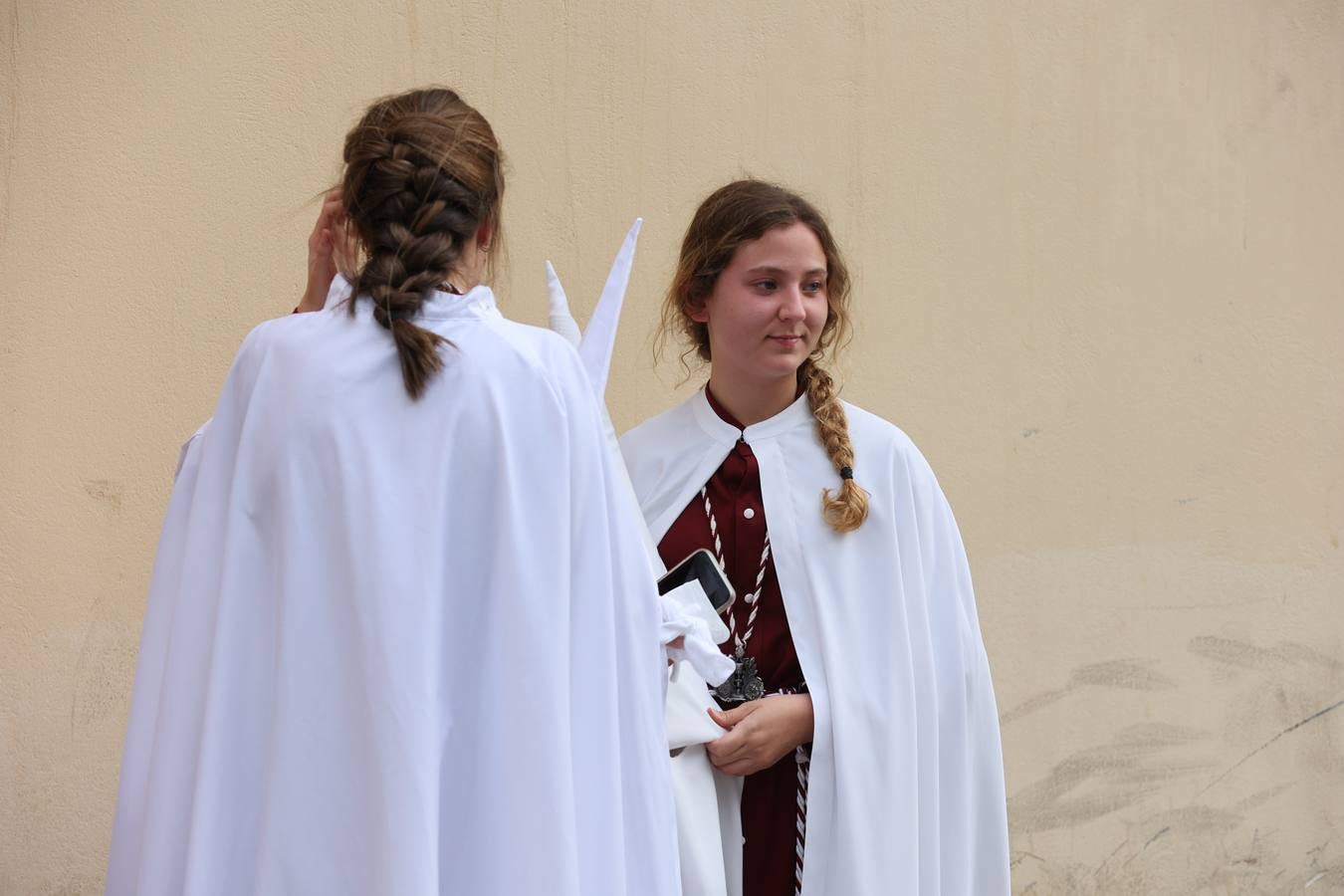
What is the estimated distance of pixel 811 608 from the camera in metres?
3.10

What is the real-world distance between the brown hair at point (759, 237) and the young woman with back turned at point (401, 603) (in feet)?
2.61

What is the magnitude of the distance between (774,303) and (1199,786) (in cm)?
290

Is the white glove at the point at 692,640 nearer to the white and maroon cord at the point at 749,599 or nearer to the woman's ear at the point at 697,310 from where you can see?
the white and maroon cord at the point at 749,599

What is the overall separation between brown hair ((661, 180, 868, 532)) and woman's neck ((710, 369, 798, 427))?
0.06m

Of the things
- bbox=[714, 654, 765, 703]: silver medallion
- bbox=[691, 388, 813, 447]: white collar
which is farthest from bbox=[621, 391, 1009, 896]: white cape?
bbox=[714, 654, 765, 703]: silver medallion

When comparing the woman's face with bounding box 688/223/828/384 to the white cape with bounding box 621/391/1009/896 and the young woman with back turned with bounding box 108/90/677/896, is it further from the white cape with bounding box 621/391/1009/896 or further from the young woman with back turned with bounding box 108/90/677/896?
the young woman with back turned with bounding box 108/90/677/896

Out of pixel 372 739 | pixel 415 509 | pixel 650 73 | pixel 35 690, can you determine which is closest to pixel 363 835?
pixel 372 739

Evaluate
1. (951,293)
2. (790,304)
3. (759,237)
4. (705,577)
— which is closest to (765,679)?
(705,577)

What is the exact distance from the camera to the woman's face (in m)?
3.18

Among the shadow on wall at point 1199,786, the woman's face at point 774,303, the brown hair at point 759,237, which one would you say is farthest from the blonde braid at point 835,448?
the shadow on wall at point 1199,786

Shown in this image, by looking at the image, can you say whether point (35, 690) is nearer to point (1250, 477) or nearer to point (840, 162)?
point (840, 162)

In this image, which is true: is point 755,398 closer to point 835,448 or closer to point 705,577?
point 835,448

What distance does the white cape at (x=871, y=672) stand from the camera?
3.02 m

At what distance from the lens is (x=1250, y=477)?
5277 mm
